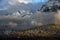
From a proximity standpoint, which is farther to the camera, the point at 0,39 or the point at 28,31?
the point at 28,31

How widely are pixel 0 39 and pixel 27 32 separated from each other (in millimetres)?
73111

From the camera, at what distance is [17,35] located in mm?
159750

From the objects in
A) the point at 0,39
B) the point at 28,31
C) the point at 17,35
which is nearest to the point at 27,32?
the point at 28,31

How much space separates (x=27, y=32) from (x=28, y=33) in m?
9.08

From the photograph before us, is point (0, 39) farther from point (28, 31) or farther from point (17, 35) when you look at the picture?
point (28, 31)

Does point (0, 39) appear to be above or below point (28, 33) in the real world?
above

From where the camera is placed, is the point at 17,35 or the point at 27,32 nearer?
the point at 17,35

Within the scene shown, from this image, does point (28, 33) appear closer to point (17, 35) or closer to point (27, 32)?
point (27, 32)

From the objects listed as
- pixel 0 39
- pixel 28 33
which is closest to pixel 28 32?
pixel 28 33

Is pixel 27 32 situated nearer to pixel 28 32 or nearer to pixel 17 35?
pixel 28 32

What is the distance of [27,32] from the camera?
187 m

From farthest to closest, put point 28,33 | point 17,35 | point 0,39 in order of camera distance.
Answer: point 28,33 → point 17,35 → point 0,39

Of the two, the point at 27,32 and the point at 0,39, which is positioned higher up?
the point at 0,39

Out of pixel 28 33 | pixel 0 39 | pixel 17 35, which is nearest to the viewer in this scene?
pixel 0 39
